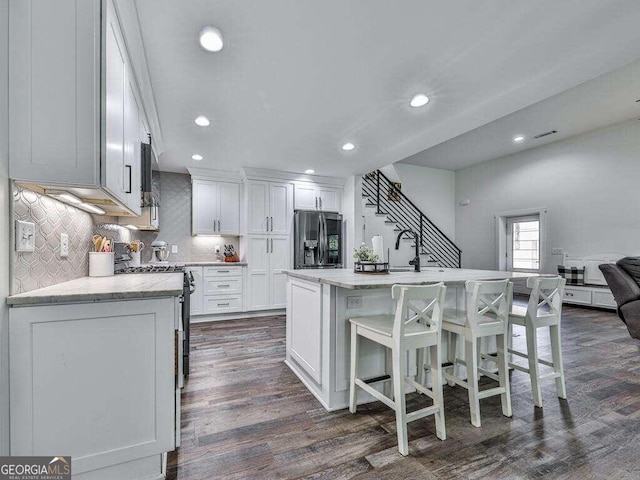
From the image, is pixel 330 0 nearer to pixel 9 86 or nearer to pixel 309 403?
pixel 9 86

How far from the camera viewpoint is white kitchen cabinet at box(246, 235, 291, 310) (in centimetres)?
489

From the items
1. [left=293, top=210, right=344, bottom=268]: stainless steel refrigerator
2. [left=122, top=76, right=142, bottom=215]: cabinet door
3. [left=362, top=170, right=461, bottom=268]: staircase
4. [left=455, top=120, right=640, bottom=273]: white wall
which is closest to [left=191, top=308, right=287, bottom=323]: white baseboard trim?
[left=293, top=210, right=344, bottom=268]: stainless steel refrigerator

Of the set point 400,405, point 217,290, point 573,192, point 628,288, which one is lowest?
point 400,405

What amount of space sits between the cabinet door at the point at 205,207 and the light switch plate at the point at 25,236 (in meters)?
3.57

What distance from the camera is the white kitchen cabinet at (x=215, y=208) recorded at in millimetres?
4930

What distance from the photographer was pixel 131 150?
196cm

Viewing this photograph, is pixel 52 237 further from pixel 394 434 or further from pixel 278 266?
pixel 278 266

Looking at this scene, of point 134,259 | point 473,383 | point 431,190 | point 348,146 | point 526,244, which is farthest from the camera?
point 431,190

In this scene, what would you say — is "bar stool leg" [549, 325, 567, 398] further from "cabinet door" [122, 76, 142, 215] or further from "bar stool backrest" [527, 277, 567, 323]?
"cabinet door" [122, 76, 142, 215]

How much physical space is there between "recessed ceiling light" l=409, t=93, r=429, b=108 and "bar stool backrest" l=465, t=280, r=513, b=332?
1.72m

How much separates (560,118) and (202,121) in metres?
5.42

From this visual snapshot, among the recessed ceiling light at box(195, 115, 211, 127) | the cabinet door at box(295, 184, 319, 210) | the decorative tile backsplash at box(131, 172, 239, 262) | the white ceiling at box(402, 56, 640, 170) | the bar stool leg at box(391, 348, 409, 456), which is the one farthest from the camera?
the cabinet door at box(295, 184, 319, 210)

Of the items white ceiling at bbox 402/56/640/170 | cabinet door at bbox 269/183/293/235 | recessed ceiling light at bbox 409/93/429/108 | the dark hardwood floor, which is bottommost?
the dark hardwood floor

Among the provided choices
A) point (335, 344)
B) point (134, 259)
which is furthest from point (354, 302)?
point (134, 259)
